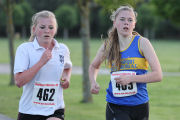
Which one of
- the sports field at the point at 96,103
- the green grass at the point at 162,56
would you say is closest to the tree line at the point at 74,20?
the green grass at the point at 162,56

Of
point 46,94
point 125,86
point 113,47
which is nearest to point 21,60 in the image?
point 46,94

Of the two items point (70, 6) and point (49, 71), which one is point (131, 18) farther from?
point (70, 6)

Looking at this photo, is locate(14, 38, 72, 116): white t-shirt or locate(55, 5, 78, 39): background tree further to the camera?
locate(55, 5, 78, 39): background tree

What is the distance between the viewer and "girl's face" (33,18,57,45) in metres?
3.91

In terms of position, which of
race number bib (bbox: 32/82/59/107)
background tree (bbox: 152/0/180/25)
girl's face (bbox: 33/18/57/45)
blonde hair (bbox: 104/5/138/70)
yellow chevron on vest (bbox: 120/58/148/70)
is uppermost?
background tree (bbox: 152/0/180/25)

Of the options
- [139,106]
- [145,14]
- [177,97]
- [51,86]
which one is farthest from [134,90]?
[145,14]

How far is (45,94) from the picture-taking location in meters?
4.02

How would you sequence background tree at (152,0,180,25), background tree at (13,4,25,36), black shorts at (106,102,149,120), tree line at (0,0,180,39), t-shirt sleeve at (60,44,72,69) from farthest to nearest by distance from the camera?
tree line at (0,0,180,39)
background tree at (13,4,25,36)
background tree at (152,0,180,25)
t-shirt sleeve at (60,44,72,69)
black shorts at (106,102,149,120)

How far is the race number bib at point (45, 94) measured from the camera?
396 cm

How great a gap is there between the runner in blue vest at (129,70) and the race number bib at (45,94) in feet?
1.49

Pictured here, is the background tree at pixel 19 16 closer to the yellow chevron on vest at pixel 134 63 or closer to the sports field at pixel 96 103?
the sports field at pixel 96 103

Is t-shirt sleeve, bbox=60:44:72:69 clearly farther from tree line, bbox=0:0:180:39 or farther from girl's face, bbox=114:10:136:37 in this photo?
tree line, bbox=0:0:180:39

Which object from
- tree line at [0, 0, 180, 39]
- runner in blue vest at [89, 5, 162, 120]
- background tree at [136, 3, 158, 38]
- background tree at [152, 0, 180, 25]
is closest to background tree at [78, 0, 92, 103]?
runner in blue vest at [89, 5, 162, 120]

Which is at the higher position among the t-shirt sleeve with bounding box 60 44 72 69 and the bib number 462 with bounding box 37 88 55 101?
the t-shirt sleeve with bounding box 60 44 72 69
